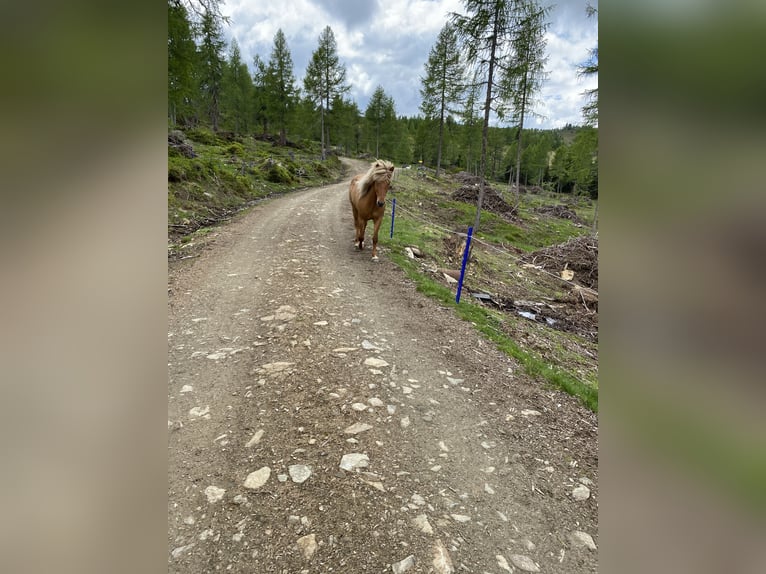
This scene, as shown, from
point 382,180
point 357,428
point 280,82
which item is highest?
point 280,82

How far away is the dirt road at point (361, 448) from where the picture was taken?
92.8 inches

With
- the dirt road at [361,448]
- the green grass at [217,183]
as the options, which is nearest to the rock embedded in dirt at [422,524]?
the dirt road at [361,448]

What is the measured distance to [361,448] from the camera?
320 centimetres

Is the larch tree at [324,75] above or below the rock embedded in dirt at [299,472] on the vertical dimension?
above

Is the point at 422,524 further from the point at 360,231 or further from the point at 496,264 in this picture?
the point at 496,264

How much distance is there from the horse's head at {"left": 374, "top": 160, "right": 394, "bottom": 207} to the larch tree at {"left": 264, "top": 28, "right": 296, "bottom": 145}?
36237 mm

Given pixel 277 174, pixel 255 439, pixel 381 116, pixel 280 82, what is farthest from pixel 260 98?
pixel 255 439

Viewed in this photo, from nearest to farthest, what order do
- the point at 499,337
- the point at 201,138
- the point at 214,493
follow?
the point at 214,493 < the point at 499,337 < the point at 201,138

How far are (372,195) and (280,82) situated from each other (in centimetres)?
3696

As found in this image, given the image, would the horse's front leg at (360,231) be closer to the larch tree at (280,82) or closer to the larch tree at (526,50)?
the larch tree at (526,50)

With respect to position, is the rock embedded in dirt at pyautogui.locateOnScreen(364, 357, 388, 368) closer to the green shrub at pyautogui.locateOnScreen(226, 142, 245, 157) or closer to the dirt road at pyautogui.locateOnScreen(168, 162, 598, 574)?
the dirt road at pyautogui.locateOnScreen(168, 162, 598, 574)

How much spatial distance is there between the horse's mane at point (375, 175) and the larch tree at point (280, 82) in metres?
35.8

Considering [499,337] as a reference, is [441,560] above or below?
below
